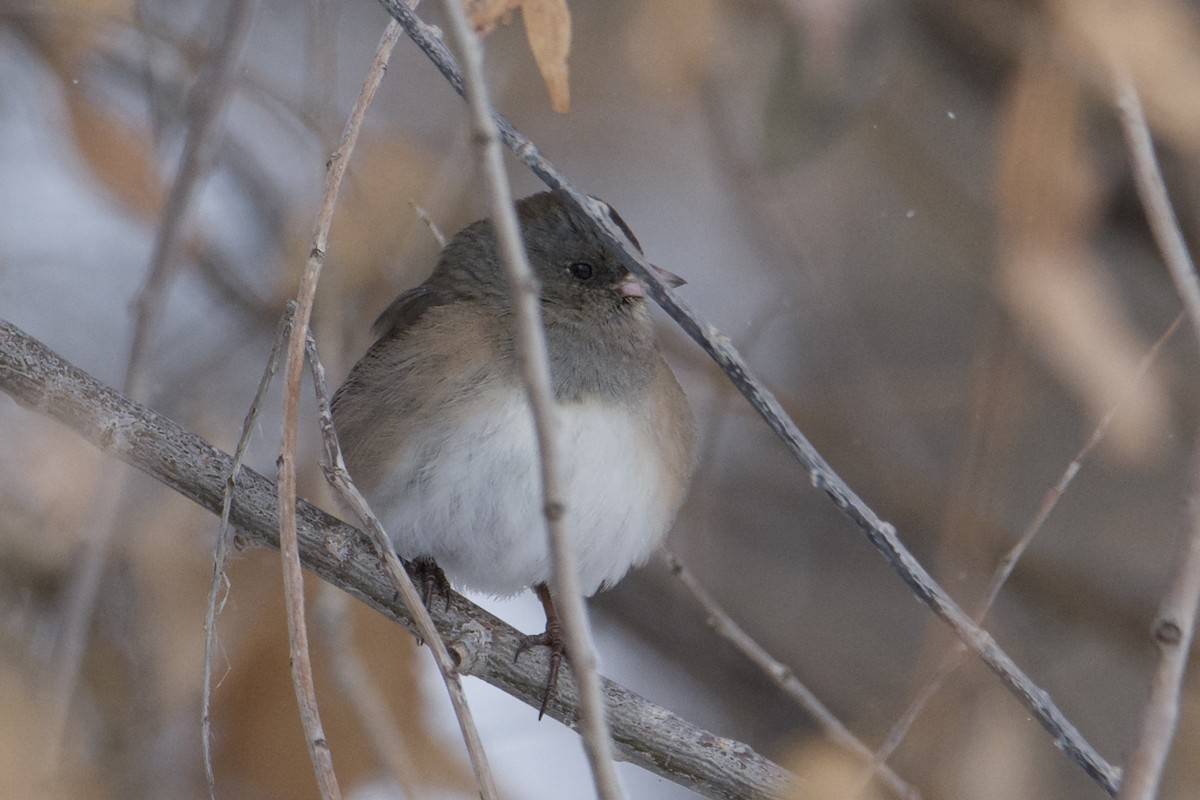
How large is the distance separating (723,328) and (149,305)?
1600mm

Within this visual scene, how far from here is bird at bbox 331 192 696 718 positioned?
1923 mm

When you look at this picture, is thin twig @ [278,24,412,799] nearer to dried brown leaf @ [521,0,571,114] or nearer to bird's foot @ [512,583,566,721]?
dried brown leaf @ [521,0,571,114]

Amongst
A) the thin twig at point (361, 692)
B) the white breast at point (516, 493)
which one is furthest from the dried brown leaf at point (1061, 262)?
the thin twig at point (361, 692)

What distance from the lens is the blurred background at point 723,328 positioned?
2.49m

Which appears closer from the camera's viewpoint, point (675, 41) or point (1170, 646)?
point (1170, 646)

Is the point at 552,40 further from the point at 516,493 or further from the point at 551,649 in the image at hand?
the point at 551,649

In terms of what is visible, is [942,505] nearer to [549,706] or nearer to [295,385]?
[549,706]

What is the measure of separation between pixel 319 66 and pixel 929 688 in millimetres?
1736

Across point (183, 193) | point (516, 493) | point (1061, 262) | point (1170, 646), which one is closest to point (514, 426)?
point (516, 493)

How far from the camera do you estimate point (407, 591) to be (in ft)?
4.24

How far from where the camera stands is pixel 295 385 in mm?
1313

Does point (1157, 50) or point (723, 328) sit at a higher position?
point (1157, 50)

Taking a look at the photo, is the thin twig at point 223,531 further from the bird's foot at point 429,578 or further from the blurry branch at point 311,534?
the bird's foot at point 429,578

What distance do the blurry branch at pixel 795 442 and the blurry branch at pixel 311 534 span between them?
1.46ft
